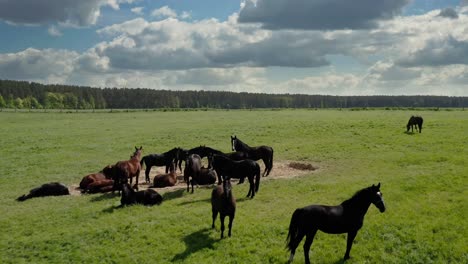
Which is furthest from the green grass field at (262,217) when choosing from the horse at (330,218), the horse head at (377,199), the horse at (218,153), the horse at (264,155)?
the horse at (264,155)

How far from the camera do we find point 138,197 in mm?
16391

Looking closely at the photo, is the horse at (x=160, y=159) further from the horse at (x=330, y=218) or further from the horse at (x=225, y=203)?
the horse at (x=330, y=218)

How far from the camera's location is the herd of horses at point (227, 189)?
10.2m

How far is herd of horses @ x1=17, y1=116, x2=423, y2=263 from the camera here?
10203mm

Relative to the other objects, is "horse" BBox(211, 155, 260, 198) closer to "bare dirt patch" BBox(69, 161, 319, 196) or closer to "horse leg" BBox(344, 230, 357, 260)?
"bare dirt patch" BBox(69, 161, 319, 196)

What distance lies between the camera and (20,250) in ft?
40.9

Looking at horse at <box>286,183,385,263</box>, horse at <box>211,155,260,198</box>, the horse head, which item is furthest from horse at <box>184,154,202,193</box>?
the horse head

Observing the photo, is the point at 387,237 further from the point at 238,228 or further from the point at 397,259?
the point at 238,228

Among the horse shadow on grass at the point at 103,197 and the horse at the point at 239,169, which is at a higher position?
the horse at the point at 239,169

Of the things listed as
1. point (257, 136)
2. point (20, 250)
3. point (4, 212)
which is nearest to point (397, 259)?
point (20, 250)

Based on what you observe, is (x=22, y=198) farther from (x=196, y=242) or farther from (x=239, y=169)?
(x=196, y=242)

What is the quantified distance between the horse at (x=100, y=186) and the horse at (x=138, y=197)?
3028 millimetres

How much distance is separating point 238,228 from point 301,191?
16.7 feet

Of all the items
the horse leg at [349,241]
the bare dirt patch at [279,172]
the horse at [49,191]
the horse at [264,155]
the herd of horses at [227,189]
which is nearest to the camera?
the herd of horses at [227,189]
